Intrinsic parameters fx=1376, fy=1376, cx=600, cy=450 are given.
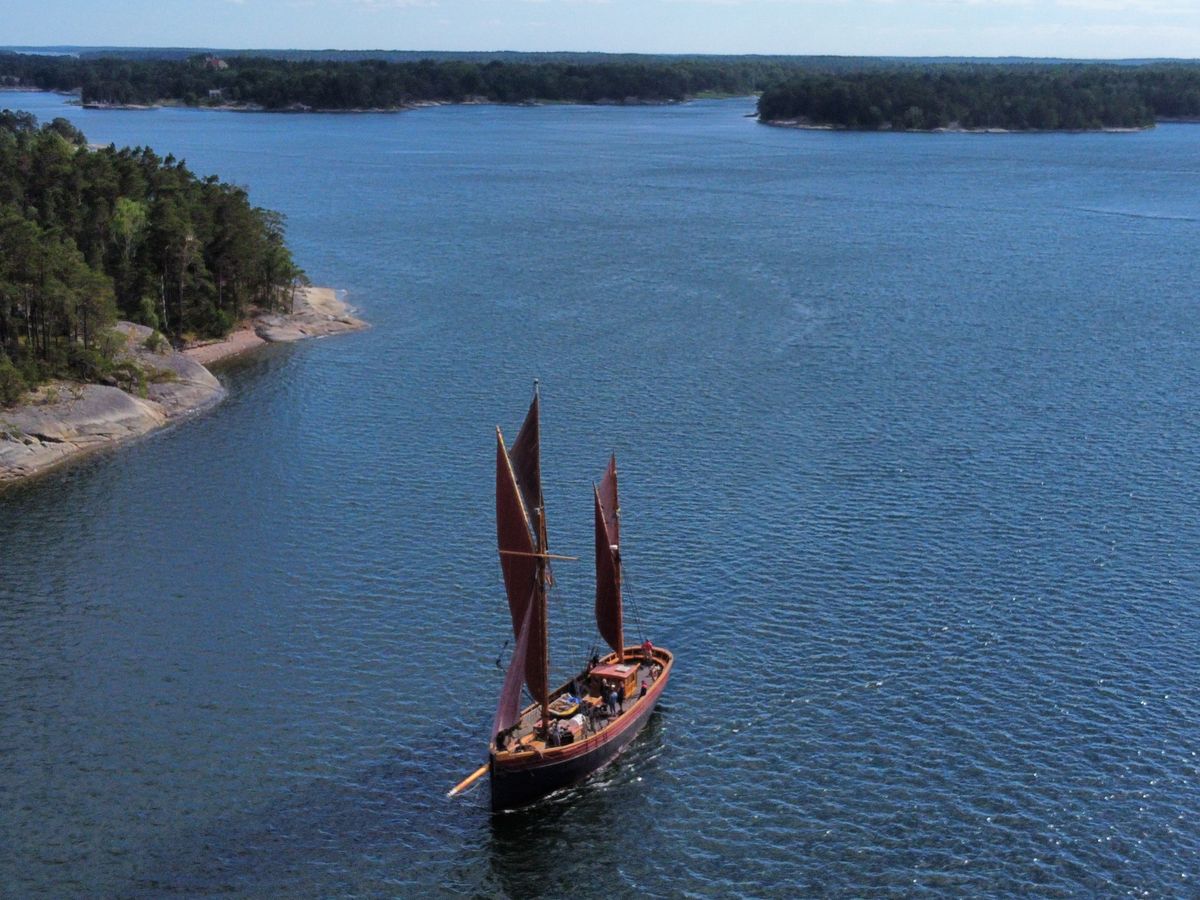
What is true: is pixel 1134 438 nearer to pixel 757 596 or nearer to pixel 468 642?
pixel 757 596

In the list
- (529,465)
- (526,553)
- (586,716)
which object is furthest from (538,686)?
(529,465)

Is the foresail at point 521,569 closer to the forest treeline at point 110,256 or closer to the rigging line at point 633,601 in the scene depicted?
the rigging line at point 633,601

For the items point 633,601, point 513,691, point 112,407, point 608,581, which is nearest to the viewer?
point 513,691

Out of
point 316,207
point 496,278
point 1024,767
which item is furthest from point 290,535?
point 316,207

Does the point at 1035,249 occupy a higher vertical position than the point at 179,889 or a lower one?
higher

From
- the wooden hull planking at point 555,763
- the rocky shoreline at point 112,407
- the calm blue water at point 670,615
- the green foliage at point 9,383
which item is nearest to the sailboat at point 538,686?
the wooden hull planking at point 555,763

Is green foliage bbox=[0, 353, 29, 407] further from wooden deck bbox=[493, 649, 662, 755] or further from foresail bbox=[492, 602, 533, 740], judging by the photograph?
foresail bbox=[492, 602, 533, 740]

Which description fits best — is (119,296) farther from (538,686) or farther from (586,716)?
(586,716)
